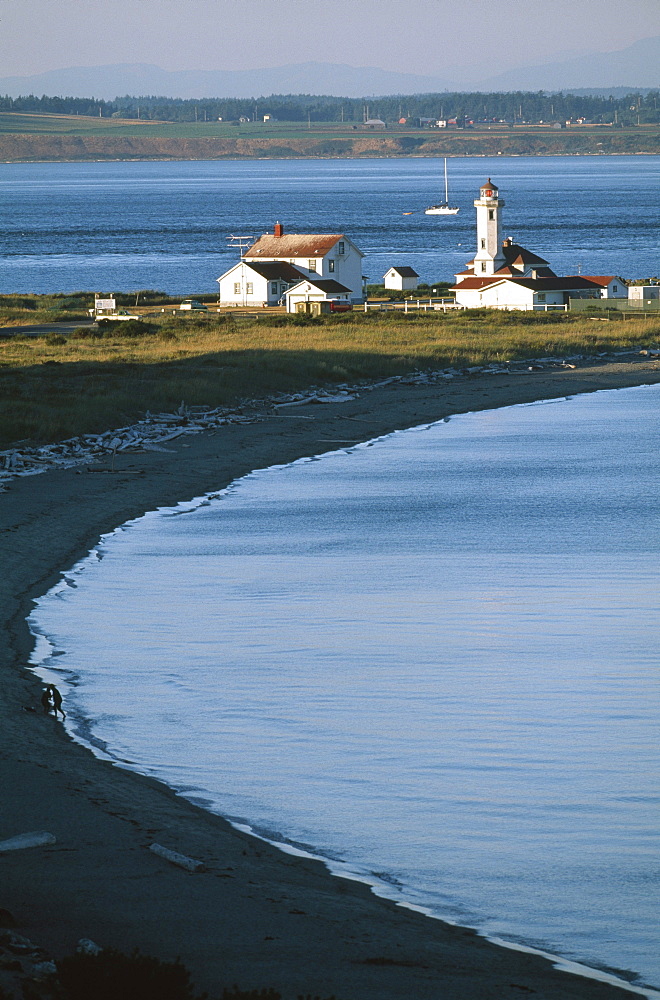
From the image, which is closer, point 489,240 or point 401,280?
point 489,240

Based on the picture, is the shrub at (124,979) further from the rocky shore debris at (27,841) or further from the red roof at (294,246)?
the red roof at (294,246)

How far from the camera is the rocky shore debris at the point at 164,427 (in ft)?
87.5

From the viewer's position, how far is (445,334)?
54719mm

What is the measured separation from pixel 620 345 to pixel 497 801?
46889 mm

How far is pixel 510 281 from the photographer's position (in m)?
73.8

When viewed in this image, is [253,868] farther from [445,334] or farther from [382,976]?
[445,334]

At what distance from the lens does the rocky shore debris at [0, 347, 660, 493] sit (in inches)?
1049

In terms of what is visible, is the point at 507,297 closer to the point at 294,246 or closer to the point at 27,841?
the point at 294,246

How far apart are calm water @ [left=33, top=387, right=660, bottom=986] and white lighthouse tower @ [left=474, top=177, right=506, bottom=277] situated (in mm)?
53618

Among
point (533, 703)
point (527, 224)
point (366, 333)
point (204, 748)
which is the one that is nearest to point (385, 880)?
point (204, 748)

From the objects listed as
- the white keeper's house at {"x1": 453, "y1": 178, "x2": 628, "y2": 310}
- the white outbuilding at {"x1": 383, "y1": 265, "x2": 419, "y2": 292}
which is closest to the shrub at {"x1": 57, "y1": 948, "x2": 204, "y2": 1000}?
the white keeper's house at {"x1": 453, "y1": 178, "x2": 628, "y2": 310}

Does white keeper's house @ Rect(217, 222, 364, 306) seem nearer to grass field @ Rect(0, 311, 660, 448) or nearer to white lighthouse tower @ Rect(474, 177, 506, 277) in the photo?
white lighthouse tower @ Rect(474, 177, 506, 277)

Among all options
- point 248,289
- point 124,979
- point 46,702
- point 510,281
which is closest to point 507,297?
point 510,281

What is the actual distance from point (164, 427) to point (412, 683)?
60.7 feet
